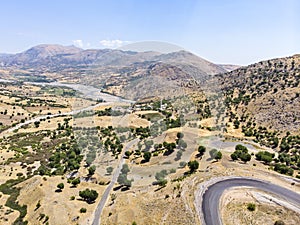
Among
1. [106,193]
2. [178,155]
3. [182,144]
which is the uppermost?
[182,144]

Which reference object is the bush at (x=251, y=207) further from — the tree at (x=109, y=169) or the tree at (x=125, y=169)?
the tree at (x=109, y=169)

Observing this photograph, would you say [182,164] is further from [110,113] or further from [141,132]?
[110,113]

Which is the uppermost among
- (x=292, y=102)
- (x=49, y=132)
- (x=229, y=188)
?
(x=292, y=102)

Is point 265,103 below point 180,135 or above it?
above

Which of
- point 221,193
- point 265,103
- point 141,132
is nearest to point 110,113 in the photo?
point 141,132

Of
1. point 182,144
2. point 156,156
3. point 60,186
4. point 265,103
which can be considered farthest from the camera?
point 265,103

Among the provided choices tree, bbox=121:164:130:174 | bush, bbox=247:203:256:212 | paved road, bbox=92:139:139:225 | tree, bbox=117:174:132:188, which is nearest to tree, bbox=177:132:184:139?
paved road, bbox=92:139:139:225

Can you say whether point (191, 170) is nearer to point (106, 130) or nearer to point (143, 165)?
point (143, 165)

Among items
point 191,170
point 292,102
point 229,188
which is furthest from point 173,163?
point 292,102
